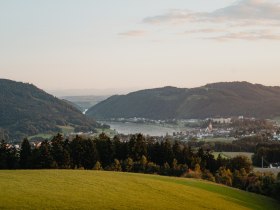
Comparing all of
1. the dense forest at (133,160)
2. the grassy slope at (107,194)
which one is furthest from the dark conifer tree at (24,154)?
the grassy slope at (107,194)

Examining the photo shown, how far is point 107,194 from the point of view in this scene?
106 feet

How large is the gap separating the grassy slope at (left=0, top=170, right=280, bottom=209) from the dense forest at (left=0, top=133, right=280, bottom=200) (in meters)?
15.1

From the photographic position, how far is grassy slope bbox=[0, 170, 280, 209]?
27.8m

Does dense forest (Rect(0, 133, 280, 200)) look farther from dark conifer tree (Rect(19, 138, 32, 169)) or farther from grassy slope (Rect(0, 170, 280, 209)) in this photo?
grassy slope (Rect(0, 170, 280, 209))

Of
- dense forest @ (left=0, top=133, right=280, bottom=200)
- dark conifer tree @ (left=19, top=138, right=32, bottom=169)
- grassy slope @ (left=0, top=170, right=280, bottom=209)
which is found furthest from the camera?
dark conifer tree @ (left=19, top=138, right=32, bottom=169)

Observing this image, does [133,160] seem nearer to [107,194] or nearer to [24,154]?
[24,154]

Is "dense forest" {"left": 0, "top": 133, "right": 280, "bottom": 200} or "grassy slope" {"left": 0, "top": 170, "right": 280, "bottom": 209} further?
"dense forest" {"left": 0, "top": 133, "right": 280, "bottom": 200}

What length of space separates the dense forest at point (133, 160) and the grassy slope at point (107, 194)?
15.1 metres

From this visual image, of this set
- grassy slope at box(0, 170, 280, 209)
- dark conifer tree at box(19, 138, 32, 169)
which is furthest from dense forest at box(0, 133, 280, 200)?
grassy slope at box(0, 170, 280, 209)

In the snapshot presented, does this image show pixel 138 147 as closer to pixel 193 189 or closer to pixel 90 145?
pixel 90 145

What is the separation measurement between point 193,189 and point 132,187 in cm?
702

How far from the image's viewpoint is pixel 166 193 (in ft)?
121

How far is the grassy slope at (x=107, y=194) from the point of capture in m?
27.8

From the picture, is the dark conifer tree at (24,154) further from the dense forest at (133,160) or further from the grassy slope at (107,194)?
the grassy slope at (107,194)
